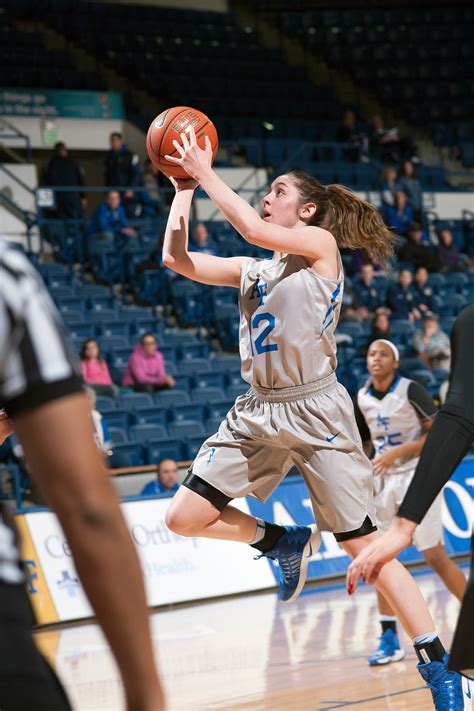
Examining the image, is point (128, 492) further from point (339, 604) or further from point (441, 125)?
point (441, 125)

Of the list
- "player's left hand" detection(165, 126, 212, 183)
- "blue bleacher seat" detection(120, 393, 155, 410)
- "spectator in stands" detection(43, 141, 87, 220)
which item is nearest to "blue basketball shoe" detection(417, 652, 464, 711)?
"player's left hand" detection(165, 126, 212, 183)

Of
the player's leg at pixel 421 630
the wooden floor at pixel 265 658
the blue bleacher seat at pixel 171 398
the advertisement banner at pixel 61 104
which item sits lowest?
the wooden floor at pixel 265 658

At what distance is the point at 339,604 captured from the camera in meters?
8.75

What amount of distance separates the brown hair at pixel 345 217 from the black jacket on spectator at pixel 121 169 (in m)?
11.0

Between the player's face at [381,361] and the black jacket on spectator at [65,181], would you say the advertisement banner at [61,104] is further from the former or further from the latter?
the player's face at [381,361]

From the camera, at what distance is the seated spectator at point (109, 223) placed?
14.3 m

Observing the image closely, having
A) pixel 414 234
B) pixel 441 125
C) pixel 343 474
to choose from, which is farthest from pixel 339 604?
pixel 441 125

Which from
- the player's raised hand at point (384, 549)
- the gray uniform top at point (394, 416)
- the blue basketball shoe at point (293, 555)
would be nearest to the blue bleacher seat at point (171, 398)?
the gray uniform top at point (394, 416)

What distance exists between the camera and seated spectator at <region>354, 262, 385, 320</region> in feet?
50.0

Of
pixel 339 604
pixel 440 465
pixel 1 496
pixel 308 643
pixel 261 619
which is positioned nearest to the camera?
pixel 440 465

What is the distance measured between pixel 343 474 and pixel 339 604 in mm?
4656

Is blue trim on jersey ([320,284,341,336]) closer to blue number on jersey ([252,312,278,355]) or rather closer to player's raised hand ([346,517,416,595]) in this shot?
blue number on jersey ([252,312,278,355])

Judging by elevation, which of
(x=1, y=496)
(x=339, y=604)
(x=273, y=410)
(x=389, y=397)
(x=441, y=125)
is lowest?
(x=339, y=604)

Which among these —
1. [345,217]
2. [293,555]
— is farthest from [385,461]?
[345,217]
